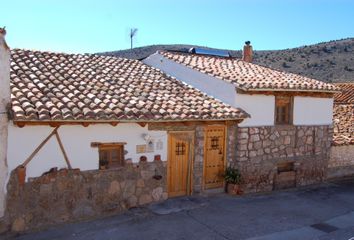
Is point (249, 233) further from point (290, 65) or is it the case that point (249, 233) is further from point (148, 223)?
point (290, 65)

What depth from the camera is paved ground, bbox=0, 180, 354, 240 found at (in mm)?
8672

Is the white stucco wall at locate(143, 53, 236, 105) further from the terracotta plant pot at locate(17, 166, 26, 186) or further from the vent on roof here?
the terracotta plant pot at locate(17, 166, 26, 186)

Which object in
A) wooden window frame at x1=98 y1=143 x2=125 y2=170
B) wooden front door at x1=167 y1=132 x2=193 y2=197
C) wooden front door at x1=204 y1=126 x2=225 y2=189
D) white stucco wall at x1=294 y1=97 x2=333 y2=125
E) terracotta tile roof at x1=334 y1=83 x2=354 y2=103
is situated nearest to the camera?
wooden window frame at x1=98 y1=143 x2=125 y2=170

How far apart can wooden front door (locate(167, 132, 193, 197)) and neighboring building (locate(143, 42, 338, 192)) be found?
5.73 ft

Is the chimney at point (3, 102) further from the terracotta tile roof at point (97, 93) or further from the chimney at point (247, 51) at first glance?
the chimney at point (247, 51)

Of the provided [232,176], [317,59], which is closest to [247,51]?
[232,176]

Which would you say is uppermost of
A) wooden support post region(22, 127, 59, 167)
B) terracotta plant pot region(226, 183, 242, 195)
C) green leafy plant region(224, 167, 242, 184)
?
wooden support post region(22, 127, 59, 167)

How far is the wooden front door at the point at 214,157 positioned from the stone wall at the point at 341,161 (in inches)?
207

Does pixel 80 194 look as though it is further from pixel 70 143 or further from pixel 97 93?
pixel 97 93

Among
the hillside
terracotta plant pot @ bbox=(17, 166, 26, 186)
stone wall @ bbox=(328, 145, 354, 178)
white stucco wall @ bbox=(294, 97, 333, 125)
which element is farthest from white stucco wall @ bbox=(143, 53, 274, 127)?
the hillside

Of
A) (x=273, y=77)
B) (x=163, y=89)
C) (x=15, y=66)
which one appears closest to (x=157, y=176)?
(x=163, y=89)

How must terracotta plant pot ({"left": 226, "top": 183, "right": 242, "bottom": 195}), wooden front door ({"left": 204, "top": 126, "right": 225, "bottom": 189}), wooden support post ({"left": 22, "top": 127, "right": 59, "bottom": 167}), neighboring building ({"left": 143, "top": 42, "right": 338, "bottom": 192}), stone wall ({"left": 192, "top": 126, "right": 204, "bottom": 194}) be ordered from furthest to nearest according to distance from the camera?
1. neighboring building ({"left": 143, "top": 42, "right": 338, "bottom": 192})
2. terracotta plant pot ({"left": 226, "top": 183, "right": 242, "bottom": 195})
3. wooden front door ({"left": 204, "top": 126, "right": 225, "bottom": 189})
4. stone wall ({"left": 192, "top": 126, "right": 204, "bottom": 194})
5. wooden support post ({"left": 22, "top": 127, "right": 59, "bottom": 167})

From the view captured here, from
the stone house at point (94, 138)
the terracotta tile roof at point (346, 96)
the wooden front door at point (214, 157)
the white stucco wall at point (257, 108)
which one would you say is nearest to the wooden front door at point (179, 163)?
the stone house at point (94, 138)

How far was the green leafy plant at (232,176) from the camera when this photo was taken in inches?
472
